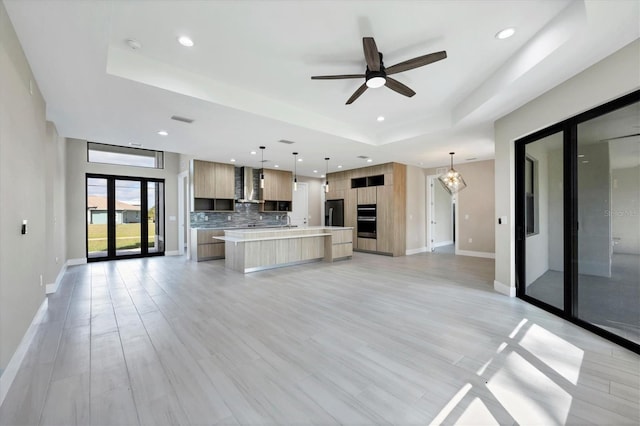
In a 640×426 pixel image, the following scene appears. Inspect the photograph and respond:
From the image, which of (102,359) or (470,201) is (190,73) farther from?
(470,201)

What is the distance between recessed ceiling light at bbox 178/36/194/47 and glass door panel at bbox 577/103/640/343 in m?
4.29

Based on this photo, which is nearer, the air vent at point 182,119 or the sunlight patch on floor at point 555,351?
the sunlight patch on floor at point 555,351

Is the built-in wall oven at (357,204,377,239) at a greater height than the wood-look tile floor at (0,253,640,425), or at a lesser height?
greater

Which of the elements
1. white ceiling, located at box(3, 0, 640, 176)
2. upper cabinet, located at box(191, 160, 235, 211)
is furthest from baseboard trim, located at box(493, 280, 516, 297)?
upper cabinet, located at box(191, 160, 235, 211)

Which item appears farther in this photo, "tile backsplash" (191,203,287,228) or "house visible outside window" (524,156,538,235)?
"tile backsplash" (191,203,287,228)

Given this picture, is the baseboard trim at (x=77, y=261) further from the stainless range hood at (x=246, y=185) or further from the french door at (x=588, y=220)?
the french door at (x=588, y=220)

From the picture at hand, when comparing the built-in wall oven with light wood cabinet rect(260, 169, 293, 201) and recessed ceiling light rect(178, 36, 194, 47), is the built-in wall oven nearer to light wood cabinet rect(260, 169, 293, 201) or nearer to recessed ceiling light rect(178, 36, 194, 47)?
light wood cabinet rect(260, 169, 293, 201)

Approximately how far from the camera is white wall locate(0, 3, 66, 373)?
79.7 inches

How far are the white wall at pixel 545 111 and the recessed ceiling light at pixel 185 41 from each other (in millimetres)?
4096

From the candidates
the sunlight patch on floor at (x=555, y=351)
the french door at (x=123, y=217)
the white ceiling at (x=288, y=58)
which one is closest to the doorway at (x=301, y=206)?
the french door at (x=123, y=217)

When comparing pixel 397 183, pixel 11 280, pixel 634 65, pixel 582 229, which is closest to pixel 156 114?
pixel 11 280

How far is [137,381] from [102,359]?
619 mm

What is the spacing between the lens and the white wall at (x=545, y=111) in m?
2.40

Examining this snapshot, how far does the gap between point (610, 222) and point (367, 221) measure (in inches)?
243
